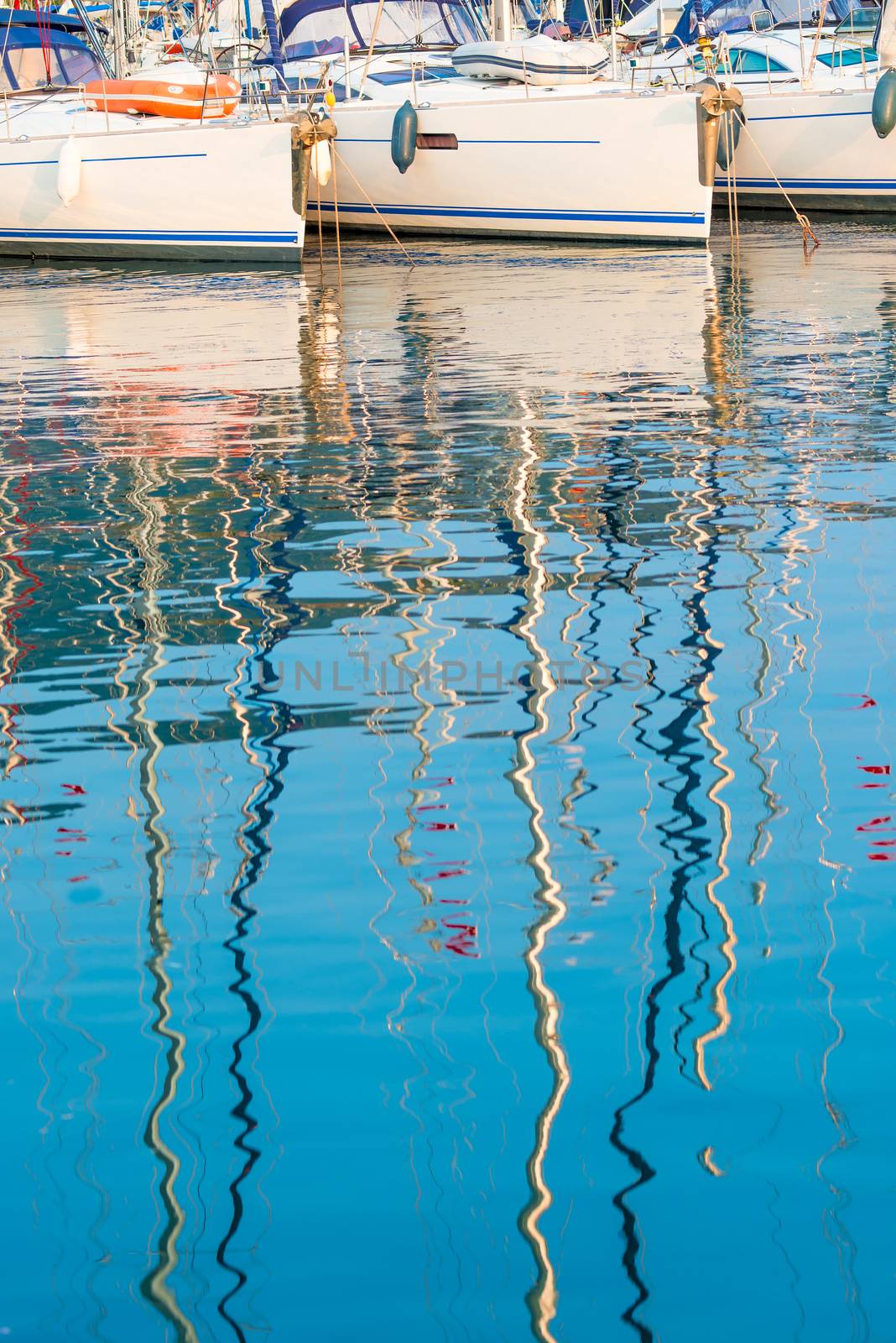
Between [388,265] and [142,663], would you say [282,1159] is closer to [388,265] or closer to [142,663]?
[142,663]

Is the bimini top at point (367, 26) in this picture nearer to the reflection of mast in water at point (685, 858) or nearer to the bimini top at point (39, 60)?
the bimini top at point (39, 60)

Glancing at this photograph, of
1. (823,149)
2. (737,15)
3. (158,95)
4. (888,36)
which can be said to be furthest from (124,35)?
(737,15)

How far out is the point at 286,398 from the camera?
10.9 metres

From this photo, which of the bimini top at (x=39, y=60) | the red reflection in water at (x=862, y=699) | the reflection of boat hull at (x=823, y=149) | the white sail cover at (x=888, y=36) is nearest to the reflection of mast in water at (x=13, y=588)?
the red reflection in water at (x=862, y=699)

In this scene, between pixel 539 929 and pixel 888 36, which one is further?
pixel 888 36

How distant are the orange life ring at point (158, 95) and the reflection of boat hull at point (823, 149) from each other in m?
6.41

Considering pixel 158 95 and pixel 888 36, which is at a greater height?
pixel 888 36

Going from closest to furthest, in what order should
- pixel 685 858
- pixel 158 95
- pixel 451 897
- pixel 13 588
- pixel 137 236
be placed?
pixel 451 897
pixel 685 858
pixel 13 588
pixel 137 236
pixel 158 95

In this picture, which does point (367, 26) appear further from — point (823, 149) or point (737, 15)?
point (823, 149)

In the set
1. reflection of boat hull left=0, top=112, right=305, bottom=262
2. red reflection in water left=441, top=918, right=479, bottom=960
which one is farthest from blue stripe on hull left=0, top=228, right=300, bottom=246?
red reflection in water left=441, top=918, right=479, bottom=960

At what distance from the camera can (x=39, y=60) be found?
22234 mm

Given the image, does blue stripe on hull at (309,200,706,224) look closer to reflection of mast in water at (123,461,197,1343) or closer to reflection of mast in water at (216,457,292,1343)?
reflection of mast in water at (216,457,292,1343)

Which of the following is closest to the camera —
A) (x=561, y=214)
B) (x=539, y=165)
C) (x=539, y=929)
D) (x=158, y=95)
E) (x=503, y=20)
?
(x=539, y=929)

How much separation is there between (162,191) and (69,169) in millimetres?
966
